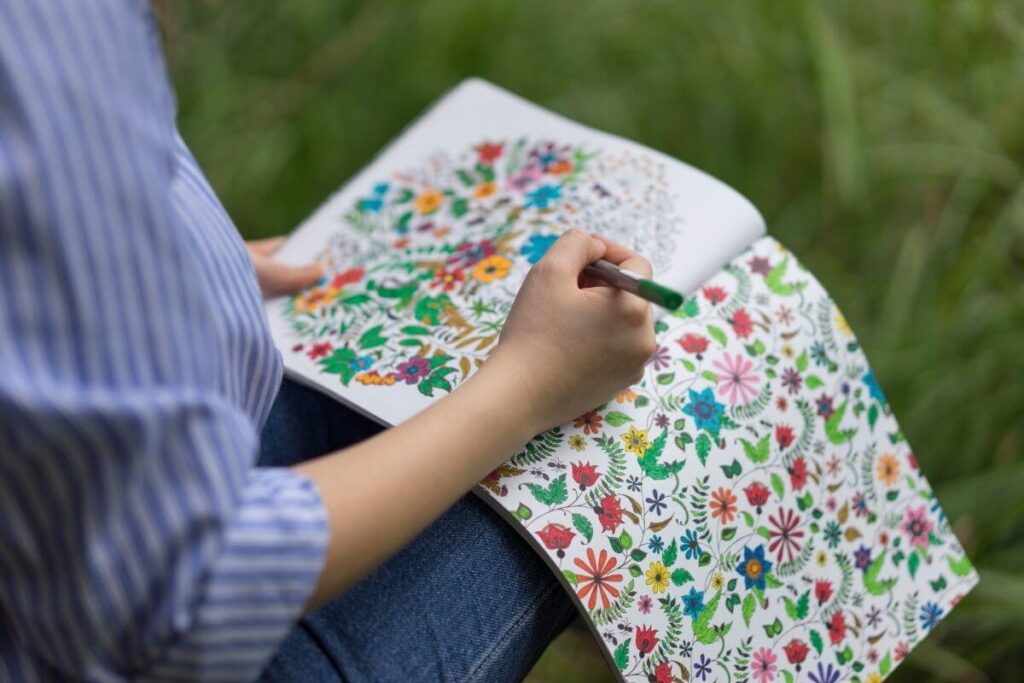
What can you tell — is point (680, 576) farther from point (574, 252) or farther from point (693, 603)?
point (574, 252)

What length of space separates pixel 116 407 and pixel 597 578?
0.31 metres

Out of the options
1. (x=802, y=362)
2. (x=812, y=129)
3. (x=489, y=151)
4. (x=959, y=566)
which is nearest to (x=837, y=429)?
(x=802, y=362)

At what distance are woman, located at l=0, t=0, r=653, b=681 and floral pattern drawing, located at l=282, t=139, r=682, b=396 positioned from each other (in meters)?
0.13

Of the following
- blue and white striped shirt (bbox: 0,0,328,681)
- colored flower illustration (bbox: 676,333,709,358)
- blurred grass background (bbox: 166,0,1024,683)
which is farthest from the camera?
blurred grass background (bbox: 166,0,1024,683)

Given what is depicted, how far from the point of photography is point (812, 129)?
1339mm

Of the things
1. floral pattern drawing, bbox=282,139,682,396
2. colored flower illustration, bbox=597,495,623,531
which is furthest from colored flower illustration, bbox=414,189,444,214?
colored flower illustration, bbox=597,495,623,531

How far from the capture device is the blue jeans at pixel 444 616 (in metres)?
0.57

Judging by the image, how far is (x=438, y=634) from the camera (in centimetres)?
59

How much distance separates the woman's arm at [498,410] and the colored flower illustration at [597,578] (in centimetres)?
8

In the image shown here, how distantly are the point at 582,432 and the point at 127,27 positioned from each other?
0.36m

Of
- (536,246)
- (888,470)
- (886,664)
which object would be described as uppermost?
(536,246)

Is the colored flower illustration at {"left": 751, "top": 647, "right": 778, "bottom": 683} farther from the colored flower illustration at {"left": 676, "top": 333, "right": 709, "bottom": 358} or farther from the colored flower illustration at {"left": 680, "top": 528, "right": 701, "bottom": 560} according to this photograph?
the colored flower illustration at {"left": 676, "top": 333, "right": 709, "bottom": 358}

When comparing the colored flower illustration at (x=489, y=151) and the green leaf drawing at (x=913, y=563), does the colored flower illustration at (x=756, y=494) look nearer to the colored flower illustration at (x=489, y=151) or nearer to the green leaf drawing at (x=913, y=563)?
the green leaf drawing at (x=913, y=563)

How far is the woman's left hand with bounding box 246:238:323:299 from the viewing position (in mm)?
786
